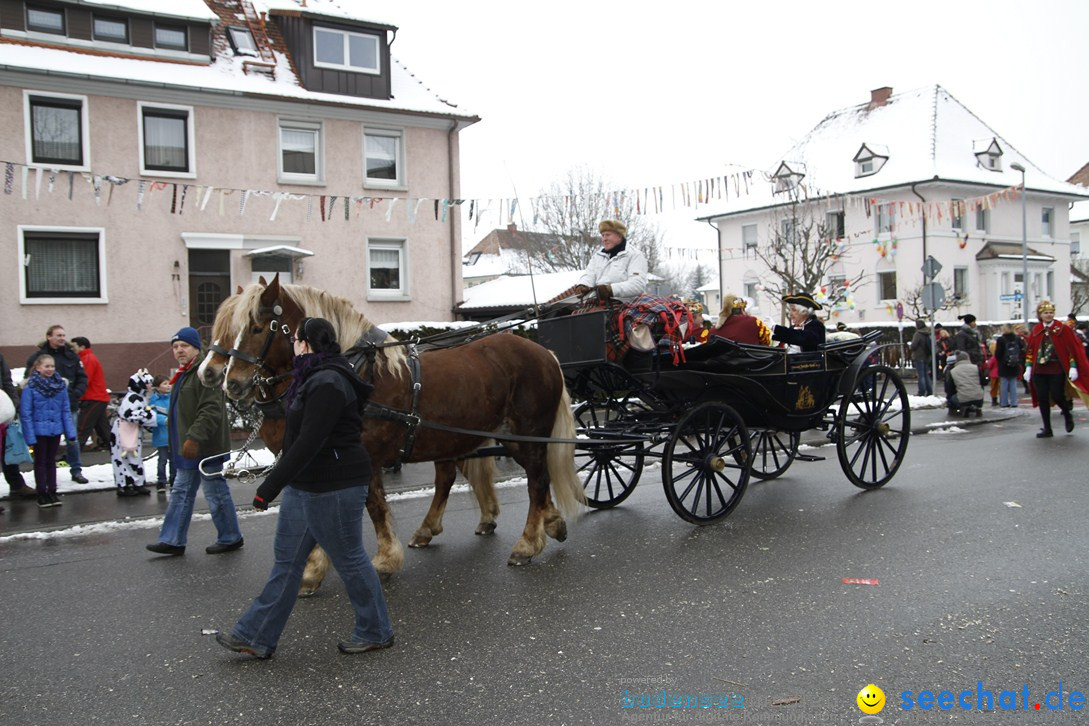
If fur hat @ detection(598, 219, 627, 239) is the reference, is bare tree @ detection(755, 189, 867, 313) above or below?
above

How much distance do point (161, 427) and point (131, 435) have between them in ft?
2.06

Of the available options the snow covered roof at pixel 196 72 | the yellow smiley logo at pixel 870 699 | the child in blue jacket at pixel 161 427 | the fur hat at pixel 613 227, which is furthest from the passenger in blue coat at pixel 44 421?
the snow covered roof at pixel 196 72

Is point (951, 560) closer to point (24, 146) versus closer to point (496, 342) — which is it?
point (496, 342)

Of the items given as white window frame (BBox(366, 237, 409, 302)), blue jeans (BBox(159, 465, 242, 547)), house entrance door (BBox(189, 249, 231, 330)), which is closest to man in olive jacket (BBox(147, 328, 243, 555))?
blue jeans (BBox(159, 465, 242, 547))

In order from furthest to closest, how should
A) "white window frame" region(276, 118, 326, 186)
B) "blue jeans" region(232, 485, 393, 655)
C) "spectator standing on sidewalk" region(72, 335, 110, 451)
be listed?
1. "white window frame" region(276, 118, 326, 186)
2. "spectator standing on sidewalk" region(72, 335, 110, 451)
3. "blue jeans" region(232, 485, 393, 655)

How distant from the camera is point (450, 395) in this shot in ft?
19.4

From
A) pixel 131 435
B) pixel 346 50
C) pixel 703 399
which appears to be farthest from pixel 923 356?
pixel 131 435

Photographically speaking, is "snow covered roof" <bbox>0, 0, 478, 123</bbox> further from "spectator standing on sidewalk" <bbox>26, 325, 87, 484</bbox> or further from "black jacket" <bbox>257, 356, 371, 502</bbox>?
"black jacket" <bbox>257, 356, 371, 502</bbox>

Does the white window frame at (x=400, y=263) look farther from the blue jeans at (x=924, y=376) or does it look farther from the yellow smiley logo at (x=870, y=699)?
the yellow smiley logo at (x=870, y=699)

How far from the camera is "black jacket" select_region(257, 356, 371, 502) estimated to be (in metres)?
4.13

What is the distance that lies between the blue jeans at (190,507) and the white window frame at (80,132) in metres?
14.8

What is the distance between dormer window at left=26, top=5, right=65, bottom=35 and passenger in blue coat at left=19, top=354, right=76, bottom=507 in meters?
14.0

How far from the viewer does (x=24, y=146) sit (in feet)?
62.3

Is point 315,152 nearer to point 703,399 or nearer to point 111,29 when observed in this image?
point 111,29
